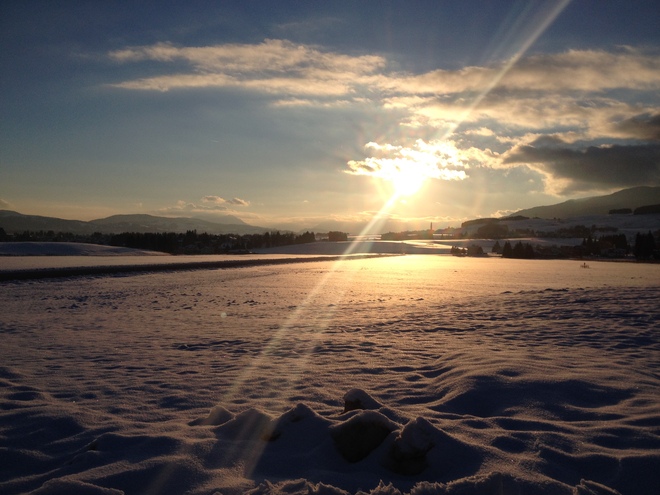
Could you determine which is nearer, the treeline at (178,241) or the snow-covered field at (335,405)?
the snow-covered field at (335,405)

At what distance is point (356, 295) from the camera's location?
19938 millimetres

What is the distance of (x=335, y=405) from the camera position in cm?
559

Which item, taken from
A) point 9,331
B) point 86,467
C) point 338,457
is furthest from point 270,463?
point 9,331

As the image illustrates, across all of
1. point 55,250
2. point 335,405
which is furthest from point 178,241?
point 335,405

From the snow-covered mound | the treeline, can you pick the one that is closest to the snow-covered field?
the snow-covered mound

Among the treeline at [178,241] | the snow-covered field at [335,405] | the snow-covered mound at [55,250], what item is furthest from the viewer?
the treeline at [178,241]

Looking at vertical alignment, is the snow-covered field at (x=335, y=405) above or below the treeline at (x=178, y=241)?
below

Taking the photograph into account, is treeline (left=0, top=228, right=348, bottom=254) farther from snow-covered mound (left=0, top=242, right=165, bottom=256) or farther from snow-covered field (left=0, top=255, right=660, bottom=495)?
snow-covered field (left=0, top=255, right=660, bottom=495)

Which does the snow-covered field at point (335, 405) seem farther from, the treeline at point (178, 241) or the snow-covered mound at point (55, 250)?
the treeline at point (178, 241)

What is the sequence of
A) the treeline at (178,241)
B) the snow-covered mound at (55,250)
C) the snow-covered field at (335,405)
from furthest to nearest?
the treeline at (178,241), the snow-covered mound at (55,250), the snow-covered field at (335,405)

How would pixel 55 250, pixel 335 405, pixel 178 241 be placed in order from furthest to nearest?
pixel 178 241 → pixel 55 250 → pixel 335 405

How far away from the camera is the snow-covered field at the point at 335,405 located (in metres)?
3.77

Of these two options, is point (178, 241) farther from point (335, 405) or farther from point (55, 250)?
point (335, 405)

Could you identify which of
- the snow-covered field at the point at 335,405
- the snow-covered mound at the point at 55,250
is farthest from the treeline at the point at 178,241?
the snow-covered field at the point at 335,405
